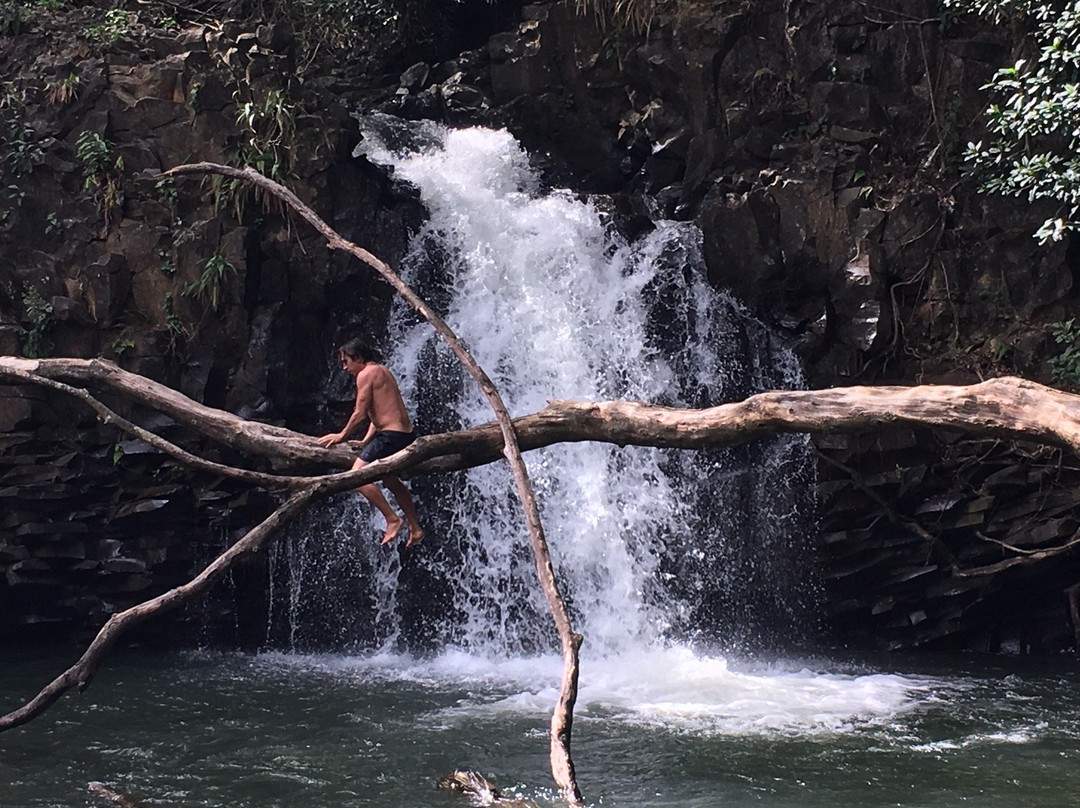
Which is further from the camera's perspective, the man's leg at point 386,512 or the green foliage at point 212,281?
the green foliage at point 212,281

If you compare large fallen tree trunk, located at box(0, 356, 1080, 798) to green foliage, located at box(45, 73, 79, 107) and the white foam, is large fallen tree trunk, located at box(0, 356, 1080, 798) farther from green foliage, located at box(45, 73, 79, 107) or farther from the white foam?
green foliage, located at box(45, 73, 79, 107)

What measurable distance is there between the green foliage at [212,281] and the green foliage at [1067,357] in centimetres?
756

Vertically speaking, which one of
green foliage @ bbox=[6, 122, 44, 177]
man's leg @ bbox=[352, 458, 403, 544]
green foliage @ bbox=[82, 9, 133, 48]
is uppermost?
green foliage @ bbox=[82, 9, 133, 48]

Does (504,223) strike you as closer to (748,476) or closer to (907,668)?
(748,476)

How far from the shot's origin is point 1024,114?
30.6 feet

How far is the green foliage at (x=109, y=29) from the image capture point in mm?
11977

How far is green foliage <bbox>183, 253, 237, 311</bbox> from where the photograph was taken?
11336 millimetres

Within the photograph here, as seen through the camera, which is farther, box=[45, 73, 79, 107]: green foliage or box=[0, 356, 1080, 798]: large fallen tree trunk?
box=[45, 73, 79, 107]: green foliage

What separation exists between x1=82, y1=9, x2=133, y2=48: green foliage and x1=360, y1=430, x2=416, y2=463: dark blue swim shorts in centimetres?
654

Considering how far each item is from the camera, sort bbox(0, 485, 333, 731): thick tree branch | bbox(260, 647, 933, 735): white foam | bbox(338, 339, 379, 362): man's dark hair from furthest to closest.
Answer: bbox(260, 647, 933, 735): white foam → bbox(338, 339, 379, 362): man's dark hair → bbox(0, 485, 333, 731): thick tree branch

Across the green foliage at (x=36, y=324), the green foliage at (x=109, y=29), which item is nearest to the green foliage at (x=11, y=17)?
the green foliage at (x=109, y=29)

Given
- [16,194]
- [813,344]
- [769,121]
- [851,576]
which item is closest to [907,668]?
[851,576]

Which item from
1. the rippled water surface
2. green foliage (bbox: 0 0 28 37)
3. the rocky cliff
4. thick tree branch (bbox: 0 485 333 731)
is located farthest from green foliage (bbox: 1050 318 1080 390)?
green foliage (bbox: 0 0 28 37)

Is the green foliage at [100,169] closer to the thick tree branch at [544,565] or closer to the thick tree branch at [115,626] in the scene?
the thick tree branch at [544,565]
